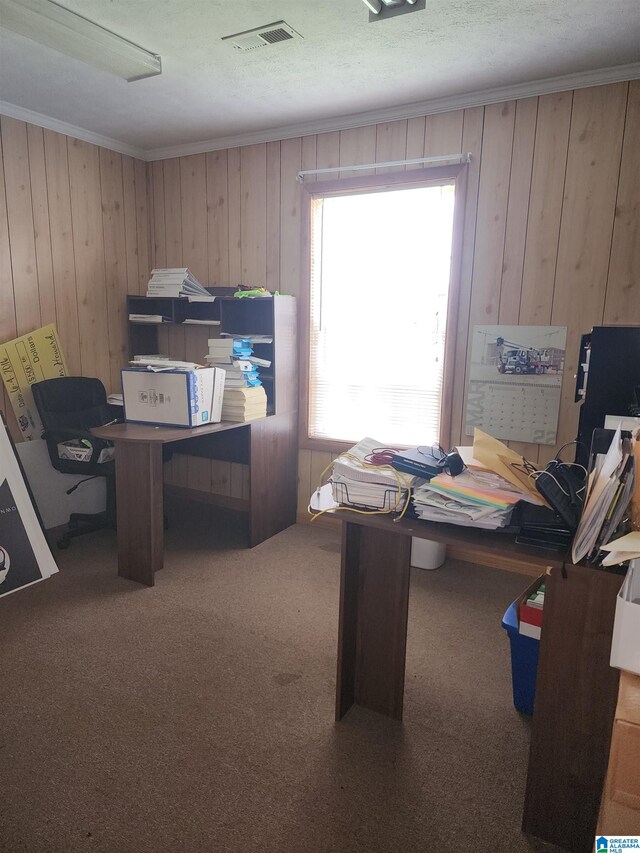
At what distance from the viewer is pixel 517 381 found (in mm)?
3197

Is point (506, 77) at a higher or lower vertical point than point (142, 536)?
higher

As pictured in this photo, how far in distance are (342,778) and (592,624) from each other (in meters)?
0.94

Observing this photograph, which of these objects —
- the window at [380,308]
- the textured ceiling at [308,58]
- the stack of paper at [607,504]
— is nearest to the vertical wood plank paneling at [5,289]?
the textured ceiling at [308,58]

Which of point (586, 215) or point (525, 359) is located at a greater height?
point (586, 215)

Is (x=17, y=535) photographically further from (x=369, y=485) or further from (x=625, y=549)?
(x=625, y=549)

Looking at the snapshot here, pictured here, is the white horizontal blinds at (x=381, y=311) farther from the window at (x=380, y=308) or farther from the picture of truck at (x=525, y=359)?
the picture of truck at (x=525, y=359)

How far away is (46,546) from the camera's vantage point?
3055mm

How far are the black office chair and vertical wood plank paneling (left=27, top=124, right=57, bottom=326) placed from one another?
48 cm

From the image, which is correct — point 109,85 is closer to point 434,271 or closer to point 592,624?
point 434,271

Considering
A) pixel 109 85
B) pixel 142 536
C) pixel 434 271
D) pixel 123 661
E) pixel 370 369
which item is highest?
pixel 109 85

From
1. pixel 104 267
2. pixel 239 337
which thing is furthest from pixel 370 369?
pixel 104 267

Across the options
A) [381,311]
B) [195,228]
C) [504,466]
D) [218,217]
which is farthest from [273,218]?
[504,466]

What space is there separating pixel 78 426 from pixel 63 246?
1.24 meters

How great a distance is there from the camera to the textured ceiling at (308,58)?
2.29m
